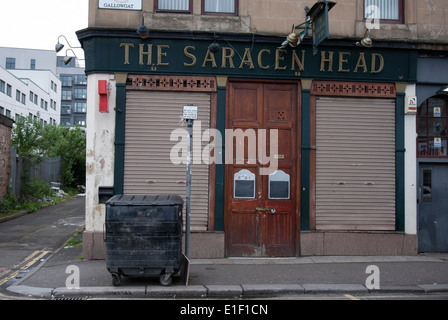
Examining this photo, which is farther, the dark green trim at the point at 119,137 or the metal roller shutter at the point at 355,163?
the metal roller shutter at the point at 355,163

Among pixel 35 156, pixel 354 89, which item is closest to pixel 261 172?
→ pixel 354 89

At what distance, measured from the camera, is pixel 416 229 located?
9.56 meters

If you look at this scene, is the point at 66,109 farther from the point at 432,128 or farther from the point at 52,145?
the point at 432,128

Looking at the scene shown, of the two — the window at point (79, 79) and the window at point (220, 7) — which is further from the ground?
the window at point (79, 79)

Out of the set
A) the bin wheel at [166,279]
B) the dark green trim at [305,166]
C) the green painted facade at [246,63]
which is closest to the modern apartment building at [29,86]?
the green painted facade at [246,63]

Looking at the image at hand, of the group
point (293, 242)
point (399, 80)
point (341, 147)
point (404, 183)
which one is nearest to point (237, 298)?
point (293, 242)

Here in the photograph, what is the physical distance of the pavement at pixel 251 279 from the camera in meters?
6.55

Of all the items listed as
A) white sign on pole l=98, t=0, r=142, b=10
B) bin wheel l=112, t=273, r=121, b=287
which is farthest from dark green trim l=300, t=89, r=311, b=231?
bin wheel l=112, t=273, r=121, b=287

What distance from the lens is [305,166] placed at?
930 cm

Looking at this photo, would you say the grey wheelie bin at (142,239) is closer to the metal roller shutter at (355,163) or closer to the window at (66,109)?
the metal roller shutter at (355,163)

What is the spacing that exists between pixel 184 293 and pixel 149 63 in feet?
16.2

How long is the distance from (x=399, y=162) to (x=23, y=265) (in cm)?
832

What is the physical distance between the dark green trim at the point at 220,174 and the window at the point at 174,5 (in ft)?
6.45

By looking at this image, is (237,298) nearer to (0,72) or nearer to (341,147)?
(341,147)
